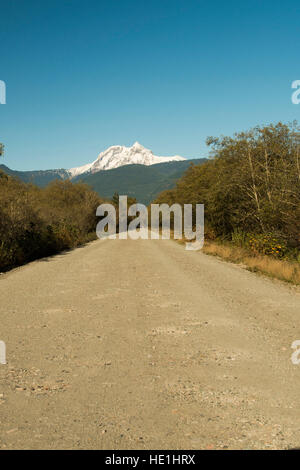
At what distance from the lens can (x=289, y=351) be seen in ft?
14.5

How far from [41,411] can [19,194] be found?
45.7 feet

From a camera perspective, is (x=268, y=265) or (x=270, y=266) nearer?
(x=270, y=266)

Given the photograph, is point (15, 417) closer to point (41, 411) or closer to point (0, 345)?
point (41, 411)

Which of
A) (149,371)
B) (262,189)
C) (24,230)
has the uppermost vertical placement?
(262,189)

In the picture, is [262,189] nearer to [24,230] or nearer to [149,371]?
[24,230]

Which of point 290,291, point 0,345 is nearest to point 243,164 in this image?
point 290,291

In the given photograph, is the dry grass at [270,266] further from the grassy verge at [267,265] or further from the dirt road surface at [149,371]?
the dirt road surface at [149,371]

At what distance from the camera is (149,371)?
3826 millimetres

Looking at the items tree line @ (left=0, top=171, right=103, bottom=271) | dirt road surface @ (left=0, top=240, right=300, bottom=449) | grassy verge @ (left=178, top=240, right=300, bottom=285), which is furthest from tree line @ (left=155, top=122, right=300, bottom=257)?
tree line @ (left=0, top=171, right=103, bottom=271)

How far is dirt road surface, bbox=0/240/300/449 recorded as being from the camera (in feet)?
8.68

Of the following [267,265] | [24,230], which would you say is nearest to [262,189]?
[267,265]

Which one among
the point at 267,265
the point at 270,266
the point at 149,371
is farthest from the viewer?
the point at 267,265

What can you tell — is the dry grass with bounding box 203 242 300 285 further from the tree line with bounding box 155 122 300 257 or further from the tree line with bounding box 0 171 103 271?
the tree line with bounding box 0 171 103 271

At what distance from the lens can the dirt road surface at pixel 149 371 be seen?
2.64 meters
